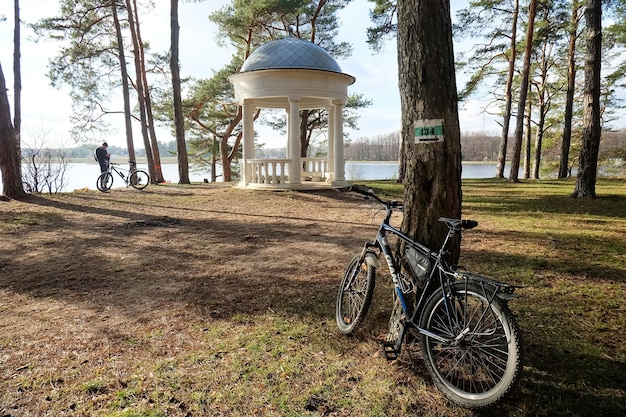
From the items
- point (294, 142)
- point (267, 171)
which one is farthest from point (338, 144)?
point (267, 171)

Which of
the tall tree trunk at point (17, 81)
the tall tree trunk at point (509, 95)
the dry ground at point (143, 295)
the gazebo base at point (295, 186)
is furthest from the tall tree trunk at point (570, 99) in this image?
the tall tree trunk at point (17, 81)

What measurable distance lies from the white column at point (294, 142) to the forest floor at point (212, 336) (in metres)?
5.94

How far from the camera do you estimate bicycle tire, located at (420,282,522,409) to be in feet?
5.60

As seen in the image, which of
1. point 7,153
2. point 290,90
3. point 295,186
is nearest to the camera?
point 7,153

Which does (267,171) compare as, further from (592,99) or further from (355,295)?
(355,295)

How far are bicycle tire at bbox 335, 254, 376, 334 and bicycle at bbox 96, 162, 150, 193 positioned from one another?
11.4 meters

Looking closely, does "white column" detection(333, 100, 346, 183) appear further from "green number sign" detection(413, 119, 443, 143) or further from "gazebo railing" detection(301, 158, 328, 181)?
"green number sign" detection(413, 119, 443, 143)

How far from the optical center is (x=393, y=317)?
102 inches

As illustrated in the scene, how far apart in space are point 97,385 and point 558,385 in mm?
2652

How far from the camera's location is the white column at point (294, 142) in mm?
11711

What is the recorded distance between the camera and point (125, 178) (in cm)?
1253

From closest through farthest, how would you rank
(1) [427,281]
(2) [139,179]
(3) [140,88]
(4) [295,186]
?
(1) [427,281], (4) [295,186], (2) [139,179], (3) [140,88]

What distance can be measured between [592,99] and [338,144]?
22.4 ft

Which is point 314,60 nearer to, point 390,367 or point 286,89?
point 286,89
